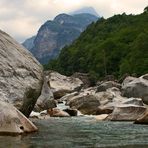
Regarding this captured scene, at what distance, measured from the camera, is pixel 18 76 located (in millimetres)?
32094

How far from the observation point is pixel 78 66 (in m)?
168

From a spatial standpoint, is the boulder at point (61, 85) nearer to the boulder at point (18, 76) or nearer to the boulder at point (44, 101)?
the boulder at point (44, 101)

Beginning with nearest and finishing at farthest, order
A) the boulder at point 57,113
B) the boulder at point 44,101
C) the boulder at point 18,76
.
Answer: the boulder at point 18,76 < the boulder at point 57,113 < the boulder at point 44,101

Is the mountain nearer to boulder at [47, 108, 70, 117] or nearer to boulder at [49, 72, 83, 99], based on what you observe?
boulder at [49, 72, 83, 99]

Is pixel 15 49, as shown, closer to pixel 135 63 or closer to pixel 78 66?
pixel 135 63

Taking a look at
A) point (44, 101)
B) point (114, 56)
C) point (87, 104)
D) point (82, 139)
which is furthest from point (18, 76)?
point (114, 56)

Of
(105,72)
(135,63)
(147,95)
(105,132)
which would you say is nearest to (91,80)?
(135,63)

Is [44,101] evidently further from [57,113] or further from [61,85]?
[61,85]

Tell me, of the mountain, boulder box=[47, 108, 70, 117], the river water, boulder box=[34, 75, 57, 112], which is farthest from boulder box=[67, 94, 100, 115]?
the mountain

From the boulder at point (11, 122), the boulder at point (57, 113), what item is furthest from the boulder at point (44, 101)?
the boulder at point (11, 122)

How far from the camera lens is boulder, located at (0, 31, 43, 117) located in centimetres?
3103

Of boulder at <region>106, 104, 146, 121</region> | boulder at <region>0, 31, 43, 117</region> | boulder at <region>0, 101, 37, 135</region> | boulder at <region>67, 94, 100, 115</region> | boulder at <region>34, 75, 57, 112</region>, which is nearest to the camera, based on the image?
boulder at <region>0, 101, 37, 135</region>

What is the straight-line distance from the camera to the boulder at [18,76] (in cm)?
3103

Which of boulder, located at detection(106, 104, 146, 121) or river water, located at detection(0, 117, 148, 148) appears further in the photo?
boulder, located at detection(106, 104, 146, 121)
